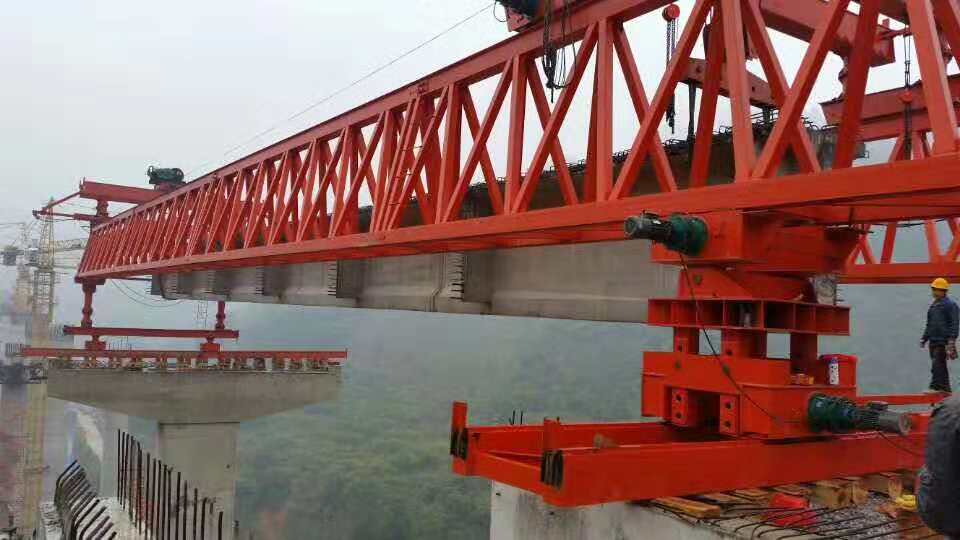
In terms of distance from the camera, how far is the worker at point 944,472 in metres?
2.73

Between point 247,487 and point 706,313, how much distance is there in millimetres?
89710

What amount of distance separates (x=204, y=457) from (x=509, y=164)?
20113 mm

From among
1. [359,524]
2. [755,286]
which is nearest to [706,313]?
[755,286]

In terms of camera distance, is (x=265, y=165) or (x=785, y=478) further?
(x=265, y=165)

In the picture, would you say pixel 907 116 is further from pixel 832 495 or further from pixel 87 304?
pixel 87 304

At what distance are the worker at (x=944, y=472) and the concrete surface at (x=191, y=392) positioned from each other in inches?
955

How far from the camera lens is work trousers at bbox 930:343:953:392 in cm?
947

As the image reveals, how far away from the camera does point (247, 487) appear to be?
86.5m

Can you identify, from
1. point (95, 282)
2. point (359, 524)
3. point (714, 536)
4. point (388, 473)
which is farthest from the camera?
point (388, 473)

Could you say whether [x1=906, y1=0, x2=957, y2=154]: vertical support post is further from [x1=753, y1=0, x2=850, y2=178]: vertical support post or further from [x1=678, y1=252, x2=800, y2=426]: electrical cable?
[x1=678, y1=252, x2=800, y2=426]: electrical cable

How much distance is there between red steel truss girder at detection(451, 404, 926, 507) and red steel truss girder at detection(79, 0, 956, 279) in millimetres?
1852

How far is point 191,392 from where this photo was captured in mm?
24734

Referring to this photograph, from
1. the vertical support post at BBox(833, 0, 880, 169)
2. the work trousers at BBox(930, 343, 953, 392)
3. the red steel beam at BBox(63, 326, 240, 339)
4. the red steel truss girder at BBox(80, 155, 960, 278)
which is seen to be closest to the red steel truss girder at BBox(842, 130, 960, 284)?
the work trousers at BBox(930, 343, 953, 392)

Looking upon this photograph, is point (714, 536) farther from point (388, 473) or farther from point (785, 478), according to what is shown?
point (388, 473)
